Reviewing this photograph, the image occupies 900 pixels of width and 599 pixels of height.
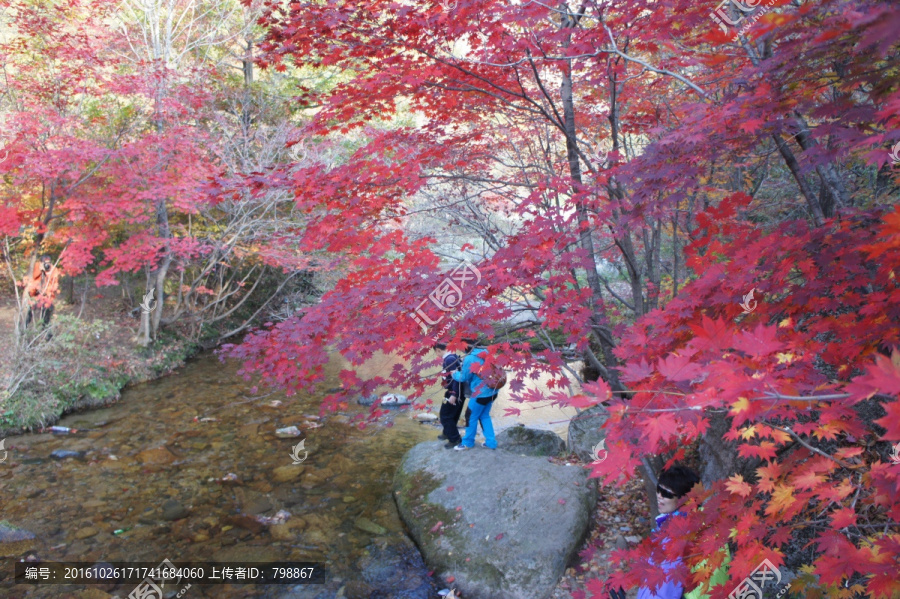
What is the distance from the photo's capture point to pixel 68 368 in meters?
7.75

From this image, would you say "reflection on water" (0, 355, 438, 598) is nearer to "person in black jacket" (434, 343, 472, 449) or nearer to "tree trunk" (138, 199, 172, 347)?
"person in black jacket" (434, 343, 472, 449)

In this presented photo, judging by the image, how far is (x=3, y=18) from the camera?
29.7 ft

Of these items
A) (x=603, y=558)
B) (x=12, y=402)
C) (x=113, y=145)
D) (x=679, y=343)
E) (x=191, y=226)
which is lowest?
(x=603, y=558)

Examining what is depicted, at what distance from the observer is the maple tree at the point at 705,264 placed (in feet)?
5.09

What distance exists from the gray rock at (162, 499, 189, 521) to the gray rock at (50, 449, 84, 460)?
198 centimetres

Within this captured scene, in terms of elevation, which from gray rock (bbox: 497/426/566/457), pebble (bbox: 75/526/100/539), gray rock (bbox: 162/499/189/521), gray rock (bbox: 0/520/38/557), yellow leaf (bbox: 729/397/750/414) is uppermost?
yellow leaf (bbox: 729/397/750/414)

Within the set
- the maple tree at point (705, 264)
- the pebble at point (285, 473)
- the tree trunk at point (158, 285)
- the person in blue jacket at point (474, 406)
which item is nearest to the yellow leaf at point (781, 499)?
the maple tree at point (705, 264)

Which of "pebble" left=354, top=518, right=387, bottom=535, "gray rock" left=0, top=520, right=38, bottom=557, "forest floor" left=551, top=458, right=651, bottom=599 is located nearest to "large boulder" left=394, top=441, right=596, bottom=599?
"forest floor" left=551, top=458, right=651, bottom=599

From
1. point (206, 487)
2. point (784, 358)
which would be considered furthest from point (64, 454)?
point (784, 358)

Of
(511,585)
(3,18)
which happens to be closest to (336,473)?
(511,585)

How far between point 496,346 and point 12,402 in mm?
7527

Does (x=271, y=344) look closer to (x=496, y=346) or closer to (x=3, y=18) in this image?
(x=496, y=346)

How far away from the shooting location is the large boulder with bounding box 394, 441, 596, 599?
12.8 ft

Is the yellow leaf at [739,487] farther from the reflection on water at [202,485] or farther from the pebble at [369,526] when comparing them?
the pebble at [369,526]
